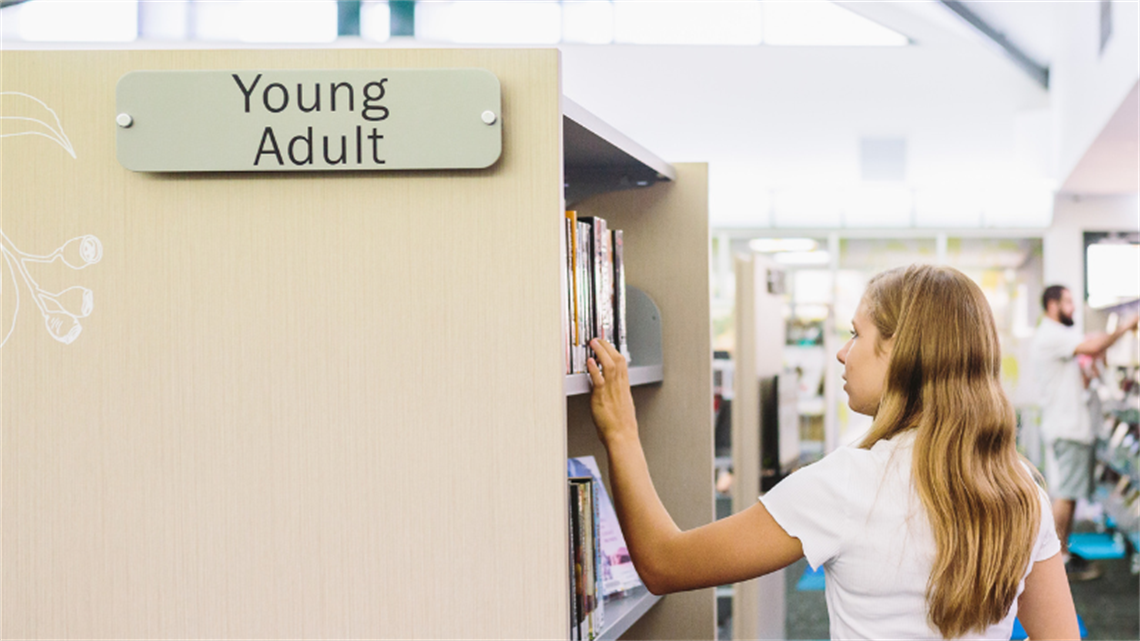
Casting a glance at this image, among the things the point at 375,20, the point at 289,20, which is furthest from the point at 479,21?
the point at 289,20

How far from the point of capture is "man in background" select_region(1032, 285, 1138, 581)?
5250 millimetres

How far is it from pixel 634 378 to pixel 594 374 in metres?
0.28

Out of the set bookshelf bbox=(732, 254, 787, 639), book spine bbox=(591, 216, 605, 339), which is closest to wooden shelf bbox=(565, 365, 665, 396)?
book spine bbox=(591, 216, 605, 339)

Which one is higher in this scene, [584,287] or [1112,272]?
[1112,272]

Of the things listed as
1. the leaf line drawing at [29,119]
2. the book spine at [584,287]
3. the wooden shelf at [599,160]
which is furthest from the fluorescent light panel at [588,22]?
the leaf line drawing at [29,119]

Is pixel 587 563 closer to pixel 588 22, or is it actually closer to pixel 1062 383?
pixel 1062 383

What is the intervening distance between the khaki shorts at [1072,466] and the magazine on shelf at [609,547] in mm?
4492

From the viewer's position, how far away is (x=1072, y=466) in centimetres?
531

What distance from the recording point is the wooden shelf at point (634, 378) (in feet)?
4.03

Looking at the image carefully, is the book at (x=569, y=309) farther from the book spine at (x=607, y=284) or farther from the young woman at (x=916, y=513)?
the young woman at (x=916, y=513)

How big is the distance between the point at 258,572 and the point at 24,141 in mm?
578

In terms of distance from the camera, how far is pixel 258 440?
108cm

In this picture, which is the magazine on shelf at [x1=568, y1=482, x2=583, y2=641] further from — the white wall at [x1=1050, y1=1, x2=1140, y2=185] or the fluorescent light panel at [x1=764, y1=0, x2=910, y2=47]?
the fluorescent light panel at [x1=764, y1=0, x2=910, y2=47]

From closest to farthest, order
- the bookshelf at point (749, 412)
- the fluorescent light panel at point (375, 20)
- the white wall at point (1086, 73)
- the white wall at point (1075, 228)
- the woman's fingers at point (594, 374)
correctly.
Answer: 1. the woman's fingers at point (594, 374)
2. the bookshelf at point (749, 412)
3. the white wall at point (1086, 73)
4. the white wall at point (1075, 228)
5. the fluorescent light panel at point (375, 20)
